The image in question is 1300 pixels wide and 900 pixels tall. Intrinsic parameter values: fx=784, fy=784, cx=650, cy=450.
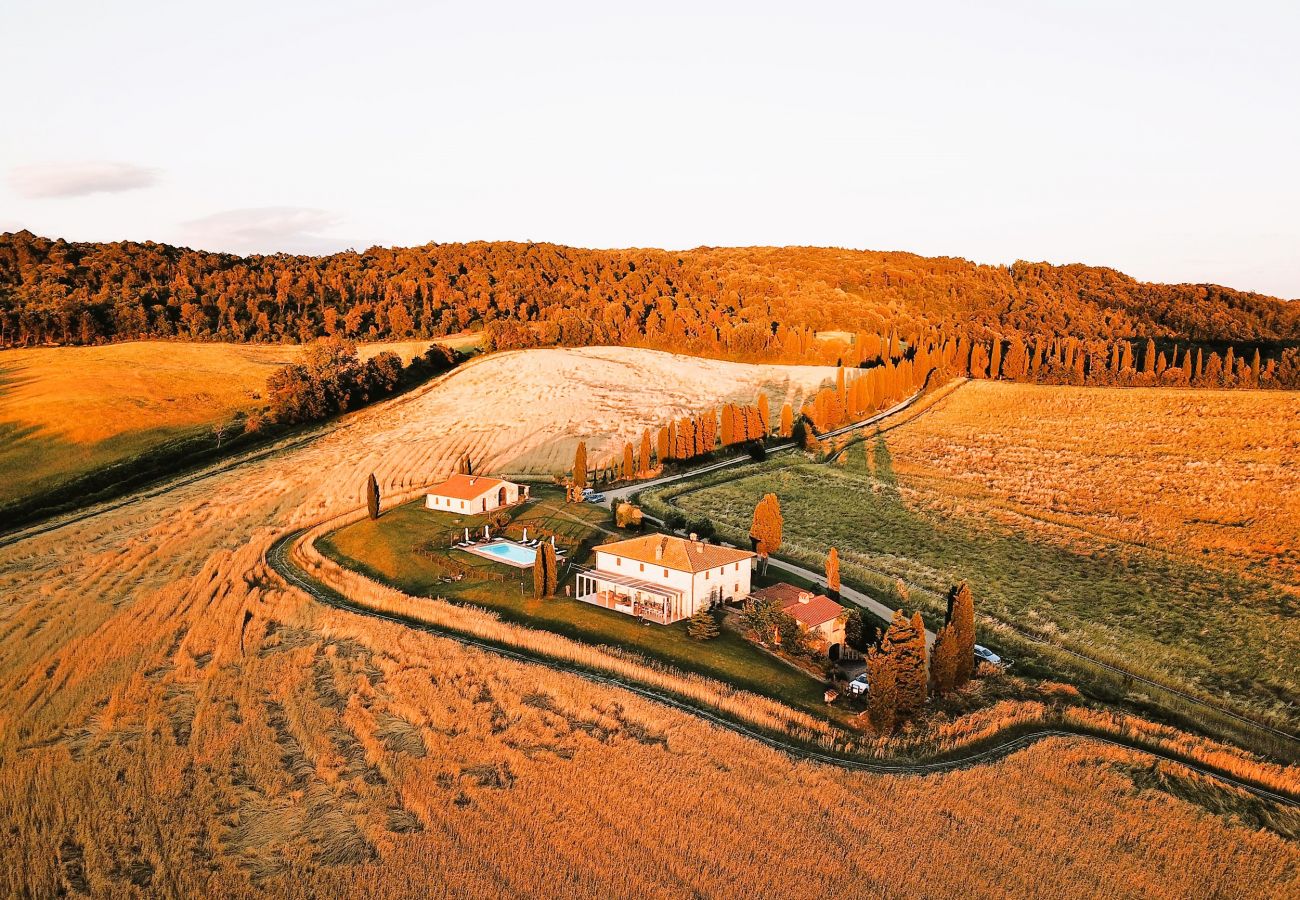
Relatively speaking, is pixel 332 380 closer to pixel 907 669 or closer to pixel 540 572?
pixel 540 572

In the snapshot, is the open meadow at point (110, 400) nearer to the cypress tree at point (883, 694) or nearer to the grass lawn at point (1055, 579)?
the grass lawn at point (1055, 579)

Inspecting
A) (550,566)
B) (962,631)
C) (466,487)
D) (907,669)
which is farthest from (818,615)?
(466,487)

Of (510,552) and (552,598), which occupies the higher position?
(510,552)

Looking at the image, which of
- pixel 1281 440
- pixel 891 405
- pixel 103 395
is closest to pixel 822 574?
pixel 1281 440

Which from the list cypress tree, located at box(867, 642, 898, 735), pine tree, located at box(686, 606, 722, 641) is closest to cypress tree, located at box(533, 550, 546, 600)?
pine tree, located at box(686, 606, 722, 641)

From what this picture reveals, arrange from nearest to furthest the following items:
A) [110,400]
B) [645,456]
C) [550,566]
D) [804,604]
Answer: [804,604] → [550,566] → [645,456] → [110,400]

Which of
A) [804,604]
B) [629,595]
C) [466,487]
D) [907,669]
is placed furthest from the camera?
[466,487]

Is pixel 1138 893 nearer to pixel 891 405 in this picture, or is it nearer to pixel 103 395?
pixel 891 405
